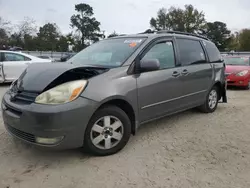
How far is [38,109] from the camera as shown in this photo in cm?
274

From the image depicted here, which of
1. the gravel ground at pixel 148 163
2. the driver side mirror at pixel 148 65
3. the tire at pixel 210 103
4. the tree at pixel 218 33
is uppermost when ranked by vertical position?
the tree at pixel 218 33

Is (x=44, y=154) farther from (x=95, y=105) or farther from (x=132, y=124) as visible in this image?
(x=132, y=124)

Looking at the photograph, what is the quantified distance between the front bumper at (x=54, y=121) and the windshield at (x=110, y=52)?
93cm

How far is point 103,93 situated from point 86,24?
58.9m

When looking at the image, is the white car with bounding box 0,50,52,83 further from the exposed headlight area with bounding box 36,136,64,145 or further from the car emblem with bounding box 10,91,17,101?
the exposed headlight area with bounding box 36,136,64,145

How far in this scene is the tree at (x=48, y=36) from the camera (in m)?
44.5

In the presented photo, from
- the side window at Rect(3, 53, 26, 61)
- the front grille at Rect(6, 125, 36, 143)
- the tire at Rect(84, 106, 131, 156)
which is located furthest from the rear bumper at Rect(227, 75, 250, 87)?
the front grille at Rect(6, 125, 36, 143)

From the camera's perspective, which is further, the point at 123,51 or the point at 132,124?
the point at 123,51

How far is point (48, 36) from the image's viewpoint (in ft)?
156

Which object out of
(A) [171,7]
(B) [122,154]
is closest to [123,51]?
(B) [122,154]

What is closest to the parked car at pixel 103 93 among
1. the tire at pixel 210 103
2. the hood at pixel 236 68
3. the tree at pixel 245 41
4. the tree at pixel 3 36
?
the tire at pixel 210 103

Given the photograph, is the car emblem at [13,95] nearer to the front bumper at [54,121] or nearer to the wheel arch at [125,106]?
→ the front bumper at [54,121]

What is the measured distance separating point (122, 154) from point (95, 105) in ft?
2.52

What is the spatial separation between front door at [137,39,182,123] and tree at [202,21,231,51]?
59.7m
